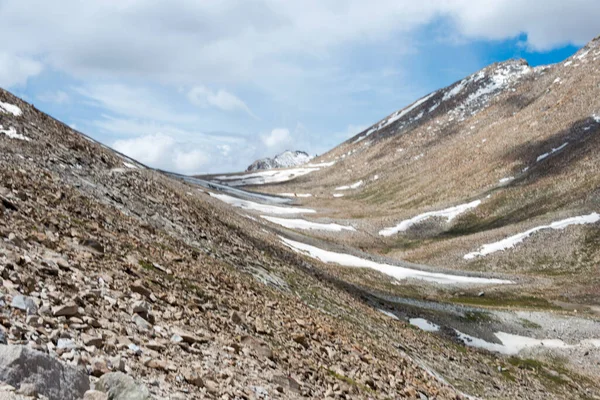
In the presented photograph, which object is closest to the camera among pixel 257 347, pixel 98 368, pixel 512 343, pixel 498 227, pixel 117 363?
pixel 98 368

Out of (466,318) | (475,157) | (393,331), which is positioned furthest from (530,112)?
(393,331)

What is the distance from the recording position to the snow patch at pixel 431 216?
368 feet

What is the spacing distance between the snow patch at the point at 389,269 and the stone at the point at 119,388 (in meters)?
54.2

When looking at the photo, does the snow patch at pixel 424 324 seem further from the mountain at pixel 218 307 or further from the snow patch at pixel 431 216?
the snow patch at pixel 431 216

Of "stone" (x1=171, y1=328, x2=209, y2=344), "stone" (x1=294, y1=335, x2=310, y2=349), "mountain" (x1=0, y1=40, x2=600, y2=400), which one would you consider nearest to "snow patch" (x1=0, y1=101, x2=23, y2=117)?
"mountain" (x1=0, y1=40, x2=600, y2=400)

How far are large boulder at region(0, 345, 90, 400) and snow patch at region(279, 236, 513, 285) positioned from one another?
54788 millimetres

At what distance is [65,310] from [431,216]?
112 meters

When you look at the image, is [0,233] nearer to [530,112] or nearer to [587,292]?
[587,292]

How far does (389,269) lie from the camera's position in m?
66.5

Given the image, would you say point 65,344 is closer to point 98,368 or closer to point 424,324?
point 98,368

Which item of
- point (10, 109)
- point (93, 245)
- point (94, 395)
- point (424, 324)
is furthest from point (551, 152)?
point (94, 395)

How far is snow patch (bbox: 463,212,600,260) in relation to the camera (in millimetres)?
89375

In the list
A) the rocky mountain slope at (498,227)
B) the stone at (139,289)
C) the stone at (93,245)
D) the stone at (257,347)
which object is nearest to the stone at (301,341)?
the stone at (257,347)

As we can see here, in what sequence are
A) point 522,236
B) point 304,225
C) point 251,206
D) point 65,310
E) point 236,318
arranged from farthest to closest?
point 251,206, point 304,225, point 522,236, point 236,318, point 65,310
